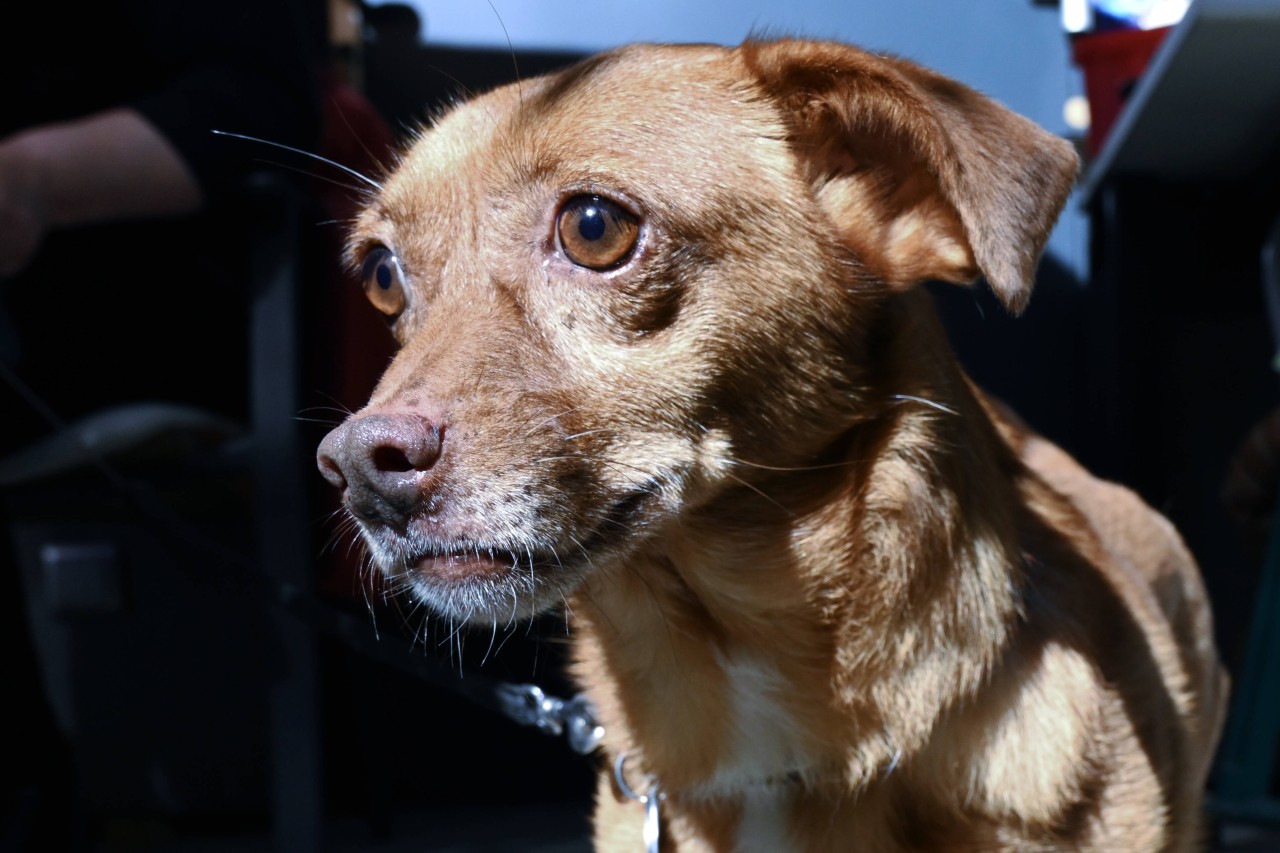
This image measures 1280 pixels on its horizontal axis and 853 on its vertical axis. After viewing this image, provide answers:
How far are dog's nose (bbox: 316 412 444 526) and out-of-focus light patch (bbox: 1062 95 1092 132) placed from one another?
2.87 metres

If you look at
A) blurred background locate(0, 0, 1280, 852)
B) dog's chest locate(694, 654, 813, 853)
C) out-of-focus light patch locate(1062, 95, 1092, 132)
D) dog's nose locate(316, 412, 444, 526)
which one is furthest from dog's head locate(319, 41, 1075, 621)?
out-of-focus light patch locate(1062, 95, 1092, 132)

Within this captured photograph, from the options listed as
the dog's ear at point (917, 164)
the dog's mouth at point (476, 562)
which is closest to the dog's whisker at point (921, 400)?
the dog's ear at point (917, 164)

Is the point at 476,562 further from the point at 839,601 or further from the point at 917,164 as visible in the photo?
the point at 917,164

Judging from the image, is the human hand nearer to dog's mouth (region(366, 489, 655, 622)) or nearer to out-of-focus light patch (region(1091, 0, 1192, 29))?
dog's mouth (region(366, 489, 655, 622))

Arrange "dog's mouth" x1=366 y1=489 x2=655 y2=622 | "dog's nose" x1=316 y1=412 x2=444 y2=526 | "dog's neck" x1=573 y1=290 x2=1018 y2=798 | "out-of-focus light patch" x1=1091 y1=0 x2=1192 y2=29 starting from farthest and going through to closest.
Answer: "out-of-focus light patch" x1=1091 y1=0 x2=1192 y2=29 → "dog's neck" x1=573 y1=290 x2=1018 y2=798 → "dog's mouth" x1=366 y1=489 x2=655 y2=622 → "dog's nose" x1=316 y1=412 x2=444 y2=526

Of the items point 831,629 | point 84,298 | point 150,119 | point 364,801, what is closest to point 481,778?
→ point 364,801

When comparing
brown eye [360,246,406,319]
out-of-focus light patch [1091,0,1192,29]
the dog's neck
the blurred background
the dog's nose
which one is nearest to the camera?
the dog's nose

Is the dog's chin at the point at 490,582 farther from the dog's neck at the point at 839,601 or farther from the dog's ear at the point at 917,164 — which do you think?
the dog's ear at the point at 917,164

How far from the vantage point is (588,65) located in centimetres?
148

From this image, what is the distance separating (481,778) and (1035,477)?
2.27 metres

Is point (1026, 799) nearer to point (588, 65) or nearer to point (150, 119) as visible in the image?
point (588, 65)

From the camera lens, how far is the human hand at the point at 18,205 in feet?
7.20

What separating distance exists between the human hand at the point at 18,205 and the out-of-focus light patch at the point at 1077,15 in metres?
2.78

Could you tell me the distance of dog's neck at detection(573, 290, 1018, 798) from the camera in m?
1.37
